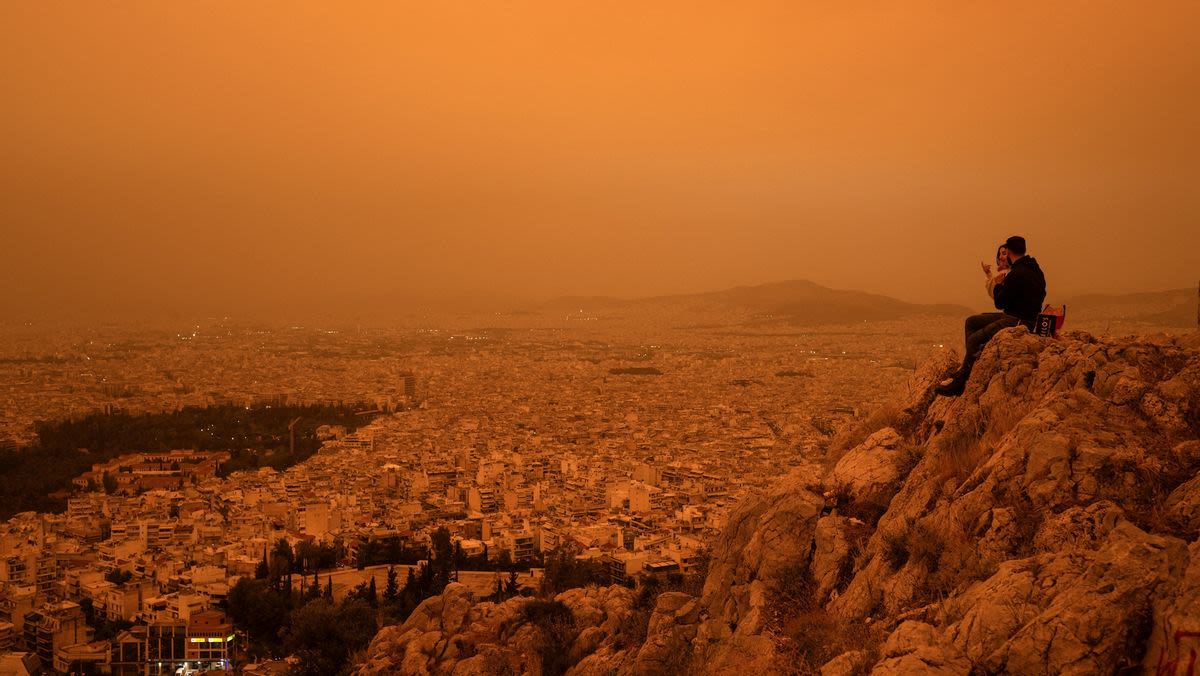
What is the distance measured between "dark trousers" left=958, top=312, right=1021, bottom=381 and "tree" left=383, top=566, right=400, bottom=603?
1170cm

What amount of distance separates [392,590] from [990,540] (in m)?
13.7

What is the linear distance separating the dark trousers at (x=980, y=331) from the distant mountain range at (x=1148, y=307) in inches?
1421

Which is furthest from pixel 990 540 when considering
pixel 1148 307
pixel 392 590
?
pixel 1148 307

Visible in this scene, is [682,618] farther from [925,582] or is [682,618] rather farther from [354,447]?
[354,447]

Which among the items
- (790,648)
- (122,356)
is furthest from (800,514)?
(122,356)

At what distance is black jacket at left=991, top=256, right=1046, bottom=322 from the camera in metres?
7.73

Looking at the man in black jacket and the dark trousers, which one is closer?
the man in black jacket

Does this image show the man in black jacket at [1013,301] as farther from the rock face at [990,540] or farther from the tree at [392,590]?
the tree at [392,590]

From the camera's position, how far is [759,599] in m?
7.19

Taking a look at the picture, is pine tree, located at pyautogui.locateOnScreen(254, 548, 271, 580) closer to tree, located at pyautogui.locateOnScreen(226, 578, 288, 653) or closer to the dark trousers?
tree, located at pyautogui.locateOnScreen(226, 578, 288, 653)

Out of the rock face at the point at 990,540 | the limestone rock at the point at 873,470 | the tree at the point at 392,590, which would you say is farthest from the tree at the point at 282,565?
the limestone rock at the point at 873,470

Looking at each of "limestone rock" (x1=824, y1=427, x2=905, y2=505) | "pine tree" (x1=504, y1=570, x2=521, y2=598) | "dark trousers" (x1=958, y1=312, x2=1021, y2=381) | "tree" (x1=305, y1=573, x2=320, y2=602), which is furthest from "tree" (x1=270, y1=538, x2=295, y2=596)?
"dark trousers" (x1=958, y1=312, x2=1021, y2=381)

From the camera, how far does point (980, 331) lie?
8008mm

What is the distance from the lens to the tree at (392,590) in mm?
16969
